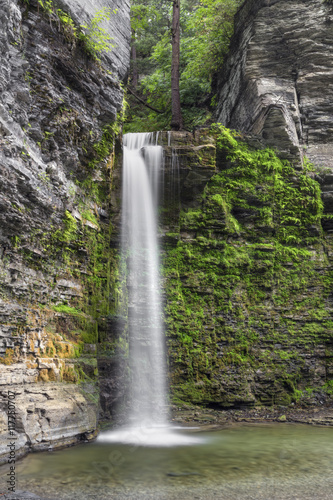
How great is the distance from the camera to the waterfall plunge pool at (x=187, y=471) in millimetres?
4539

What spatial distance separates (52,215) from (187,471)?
5.05m

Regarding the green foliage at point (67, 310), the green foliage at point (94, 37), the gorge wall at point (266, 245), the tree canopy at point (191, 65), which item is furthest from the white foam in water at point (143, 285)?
the tree canopy at point (191, 65)

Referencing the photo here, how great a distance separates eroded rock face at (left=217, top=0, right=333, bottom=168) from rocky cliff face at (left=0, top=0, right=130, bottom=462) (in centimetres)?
504

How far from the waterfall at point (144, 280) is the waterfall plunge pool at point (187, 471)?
7.88ft

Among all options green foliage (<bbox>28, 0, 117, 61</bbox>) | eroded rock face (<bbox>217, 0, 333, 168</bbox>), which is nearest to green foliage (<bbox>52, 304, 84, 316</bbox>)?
green foliage (<bbox>28, 0, 117, 61</bbox>)

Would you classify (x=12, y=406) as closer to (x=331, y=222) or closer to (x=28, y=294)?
(x=28, y=294)

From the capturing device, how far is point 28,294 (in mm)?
6996

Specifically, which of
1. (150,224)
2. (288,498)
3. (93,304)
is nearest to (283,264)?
(150,224)

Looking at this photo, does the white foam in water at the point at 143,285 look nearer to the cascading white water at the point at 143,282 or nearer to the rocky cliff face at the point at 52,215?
the cascading white water at the point at 143,282

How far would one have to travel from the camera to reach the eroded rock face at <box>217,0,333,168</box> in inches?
493

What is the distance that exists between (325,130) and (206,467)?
35.8ft

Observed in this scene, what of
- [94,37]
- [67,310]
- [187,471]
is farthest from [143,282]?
[94,37]

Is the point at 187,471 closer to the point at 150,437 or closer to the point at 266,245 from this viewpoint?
the point at 150,437

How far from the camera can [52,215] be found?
25.7 ft
